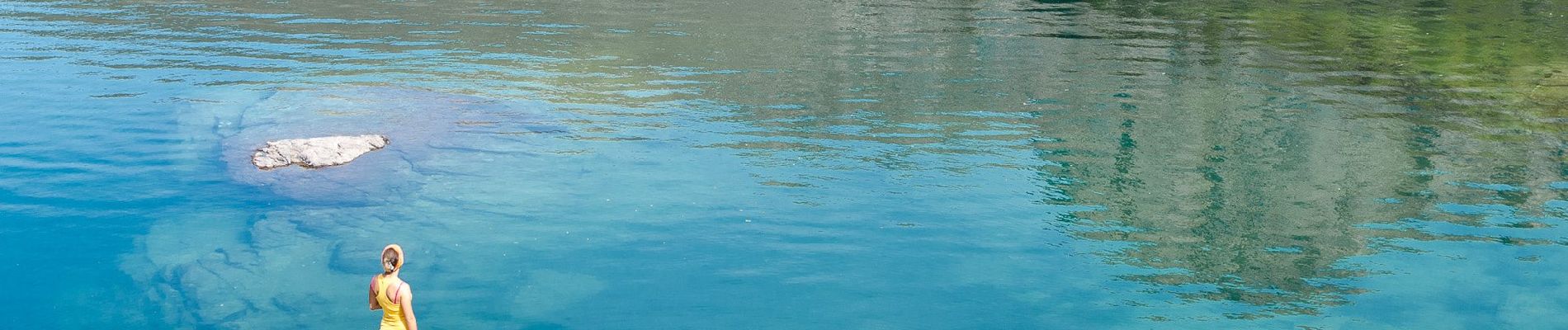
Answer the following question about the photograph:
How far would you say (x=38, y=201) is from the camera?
20062mm

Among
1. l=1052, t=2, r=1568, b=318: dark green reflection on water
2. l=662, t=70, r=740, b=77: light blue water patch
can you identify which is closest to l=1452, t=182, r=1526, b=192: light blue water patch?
l=1052, t=2, r=1568, b=318: dark green reflection on water

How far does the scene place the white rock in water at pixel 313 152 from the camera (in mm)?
21625

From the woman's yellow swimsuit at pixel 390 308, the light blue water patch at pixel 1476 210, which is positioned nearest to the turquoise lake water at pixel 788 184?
the light blue water patch at pixel 1476 210

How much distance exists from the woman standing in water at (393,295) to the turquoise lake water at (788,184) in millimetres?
2880

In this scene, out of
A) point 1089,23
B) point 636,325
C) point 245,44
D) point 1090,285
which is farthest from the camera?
point 1089,23

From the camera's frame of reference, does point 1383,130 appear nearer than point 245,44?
Yes

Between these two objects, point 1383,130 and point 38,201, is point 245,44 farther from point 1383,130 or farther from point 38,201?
point 1383,130

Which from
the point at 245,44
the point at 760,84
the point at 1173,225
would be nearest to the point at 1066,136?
the point at 1173,225

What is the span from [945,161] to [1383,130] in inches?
390

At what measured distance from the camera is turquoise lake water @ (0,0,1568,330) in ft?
53.3

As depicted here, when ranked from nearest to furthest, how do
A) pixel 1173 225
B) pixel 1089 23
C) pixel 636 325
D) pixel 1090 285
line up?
pixel 636 325 < pixel 1090 285 < pixel 1173 225 < pixel 1089 23

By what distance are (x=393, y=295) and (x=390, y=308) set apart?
8.8 inches

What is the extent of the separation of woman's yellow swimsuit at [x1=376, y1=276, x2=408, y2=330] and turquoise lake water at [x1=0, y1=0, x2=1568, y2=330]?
2.83 metres

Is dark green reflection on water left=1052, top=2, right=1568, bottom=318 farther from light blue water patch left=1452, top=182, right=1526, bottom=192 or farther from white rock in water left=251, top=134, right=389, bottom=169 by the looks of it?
white rock in water left=251, top=134, right=389, bottom=169
